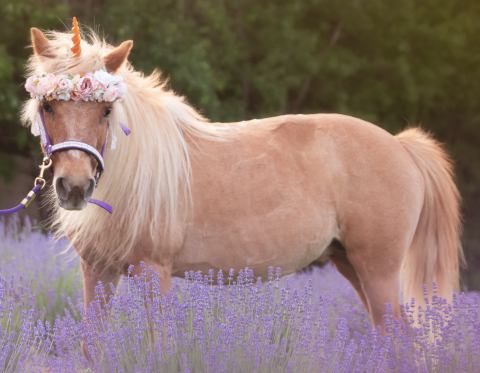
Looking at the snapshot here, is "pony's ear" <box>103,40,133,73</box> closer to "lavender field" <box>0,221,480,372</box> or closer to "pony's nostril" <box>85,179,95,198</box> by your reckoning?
"pony's nostril" <box>85,179,95,198</box>

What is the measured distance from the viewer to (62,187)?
3.63m

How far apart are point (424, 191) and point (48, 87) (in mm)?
2243

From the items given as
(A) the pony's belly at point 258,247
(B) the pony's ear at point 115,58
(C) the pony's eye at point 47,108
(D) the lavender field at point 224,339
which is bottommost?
(D) the lavender field at point 224,339

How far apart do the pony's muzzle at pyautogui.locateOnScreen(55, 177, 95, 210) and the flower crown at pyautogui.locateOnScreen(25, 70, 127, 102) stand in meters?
0.37

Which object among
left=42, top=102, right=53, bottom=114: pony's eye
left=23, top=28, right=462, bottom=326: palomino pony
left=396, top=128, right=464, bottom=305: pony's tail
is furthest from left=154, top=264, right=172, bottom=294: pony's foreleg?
left=396, top=128, right=464, bottom=305: pony's tail

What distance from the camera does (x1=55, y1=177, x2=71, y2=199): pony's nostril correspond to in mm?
3605

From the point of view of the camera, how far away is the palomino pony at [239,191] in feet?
12.8

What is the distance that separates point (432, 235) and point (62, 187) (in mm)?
2261

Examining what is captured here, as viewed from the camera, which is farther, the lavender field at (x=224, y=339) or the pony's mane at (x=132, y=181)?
the pony's mane at (x=132, y=181)

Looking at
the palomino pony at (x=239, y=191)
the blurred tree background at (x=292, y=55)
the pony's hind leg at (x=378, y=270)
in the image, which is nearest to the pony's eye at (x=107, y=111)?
the palomino pony at (x=239, y=191)

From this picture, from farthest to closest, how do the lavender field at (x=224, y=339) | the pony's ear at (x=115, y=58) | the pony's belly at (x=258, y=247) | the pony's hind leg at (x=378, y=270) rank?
the pony's hind leg at (x=378, y=270) → the pony's belly at (x=258, y=247) → the pony's ear at (x=115, y=58) → the lavender field at (x=224, y=339)

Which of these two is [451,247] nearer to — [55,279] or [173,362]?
[173,362]

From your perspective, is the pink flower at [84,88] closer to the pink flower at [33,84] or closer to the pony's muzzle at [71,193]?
the pink flower at [33,84]

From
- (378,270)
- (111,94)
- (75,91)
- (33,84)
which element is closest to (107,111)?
(111,94)
